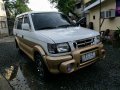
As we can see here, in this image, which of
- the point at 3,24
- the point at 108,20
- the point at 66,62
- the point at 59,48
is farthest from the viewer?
the point at 3,24

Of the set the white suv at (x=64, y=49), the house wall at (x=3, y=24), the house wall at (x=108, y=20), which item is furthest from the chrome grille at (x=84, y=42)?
the house wall at (x=3, y=24)

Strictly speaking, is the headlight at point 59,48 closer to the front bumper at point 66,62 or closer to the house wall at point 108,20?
the front bumper at point 66,62

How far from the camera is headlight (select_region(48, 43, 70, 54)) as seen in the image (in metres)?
4.40

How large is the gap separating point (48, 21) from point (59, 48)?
1.66 metres

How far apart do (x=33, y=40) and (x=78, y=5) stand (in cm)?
3024

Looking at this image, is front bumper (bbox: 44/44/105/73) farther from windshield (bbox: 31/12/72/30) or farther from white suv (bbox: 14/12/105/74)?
A: windshield (bbox: 31/12/72/30)

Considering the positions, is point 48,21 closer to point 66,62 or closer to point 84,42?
point 84,42

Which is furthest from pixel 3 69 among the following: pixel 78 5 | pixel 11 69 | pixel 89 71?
pixel 78 5

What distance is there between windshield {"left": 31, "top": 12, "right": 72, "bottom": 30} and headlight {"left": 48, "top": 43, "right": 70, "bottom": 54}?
126cm

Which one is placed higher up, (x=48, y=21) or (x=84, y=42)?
(x=48, y=21)

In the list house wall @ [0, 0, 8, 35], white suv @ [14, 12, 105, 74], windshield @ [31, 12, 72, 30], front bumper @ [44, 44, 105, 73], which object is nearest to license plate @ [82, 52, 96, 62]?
white suv @ [14, 12, 105, 74]

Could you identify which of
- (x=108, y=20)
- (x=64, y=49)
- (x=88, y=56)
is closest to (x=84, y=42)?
(x=88, y=56)

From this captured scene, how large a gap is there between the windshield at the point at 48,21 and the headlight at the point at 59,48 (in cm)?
126

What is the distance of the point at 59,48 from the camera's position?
4.42m
